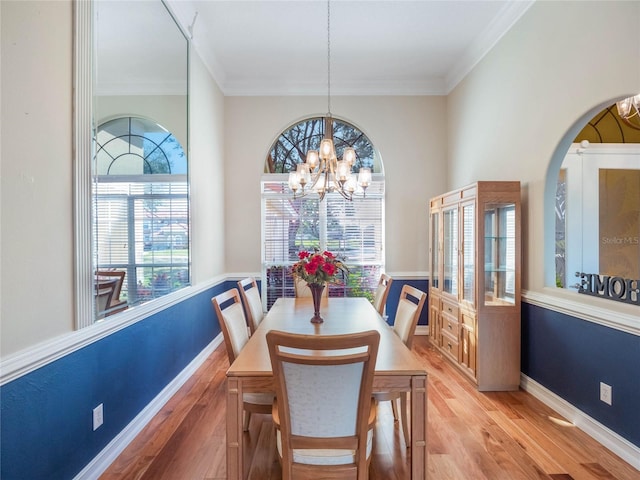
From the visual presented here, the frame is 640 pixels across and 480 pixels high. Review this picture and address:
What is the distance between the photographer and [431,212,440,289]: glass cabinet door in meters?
3.82

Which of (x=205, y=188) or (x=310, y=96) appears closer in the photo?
(x=205, y=188)

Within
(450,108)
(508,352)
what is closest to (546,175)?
(508,352)

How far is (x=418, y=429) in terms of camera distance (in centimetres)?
144

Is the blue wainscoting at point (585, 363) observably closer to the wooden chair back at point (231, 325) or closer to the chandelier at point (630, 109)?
the chandelier at point (630, 109)

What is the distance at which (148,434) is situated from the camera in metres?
2.18

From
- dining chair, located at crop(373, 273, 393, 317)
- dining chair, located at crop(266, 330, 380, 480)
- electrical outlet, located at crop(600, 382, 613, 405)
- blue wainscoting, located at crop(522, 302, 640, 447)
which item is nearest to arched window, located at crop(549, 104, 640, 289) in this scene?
blue wainscoting, located at crop(522, 302, 640, 447)

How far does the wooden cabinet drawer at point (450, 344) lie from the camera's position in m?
3.20

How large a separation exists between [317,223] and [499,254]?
92.9 inches

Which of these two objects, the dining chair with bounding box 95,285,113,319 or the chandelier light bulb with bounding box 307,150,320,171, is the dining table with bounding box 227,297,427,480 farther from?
the chandelier light bulb with bounding box 307,150,320,171

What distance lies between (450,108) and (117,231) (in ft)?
14.0

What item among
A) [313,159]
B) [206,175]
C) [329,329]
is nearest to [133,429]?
[329,329]

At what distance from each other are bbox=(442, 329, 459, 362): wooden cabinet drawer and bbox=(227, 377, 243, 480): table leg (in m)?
2.44

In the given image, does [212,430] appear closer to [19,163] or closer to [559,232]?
[19,163]

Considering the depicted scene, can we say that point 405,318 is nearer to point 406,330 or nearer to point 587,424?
point 406,330
